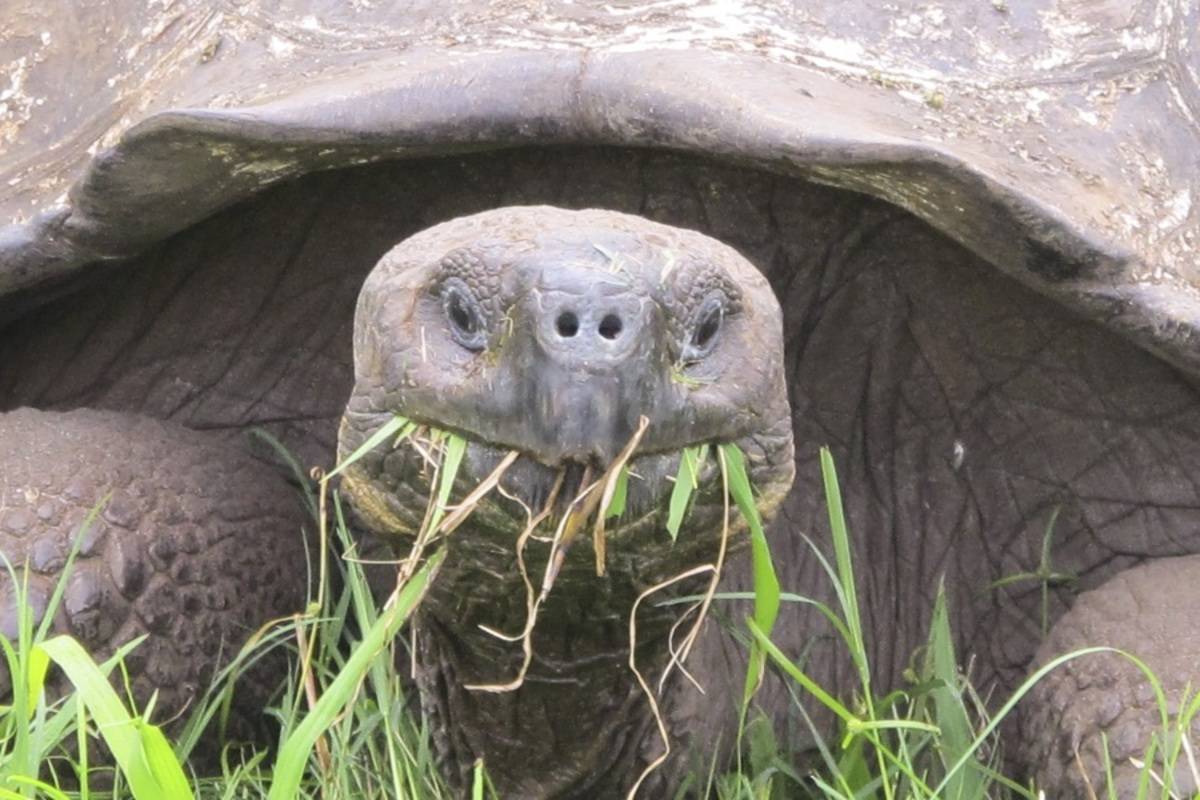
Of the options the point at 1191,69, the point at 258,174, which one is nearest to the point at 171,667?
the point at 258,174

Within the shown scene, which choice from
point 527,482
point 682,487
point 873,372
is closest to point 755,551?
point 682,487

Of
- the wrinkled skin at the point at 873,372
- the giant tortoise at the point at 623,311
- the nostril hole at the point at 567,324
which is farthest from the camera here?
the wrinkled skin at the point at 873,372

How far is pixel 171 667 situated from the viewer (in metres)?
2.63

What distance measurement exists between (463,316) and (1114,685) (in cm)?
101

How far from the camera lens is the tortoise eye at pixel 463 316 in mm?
2006

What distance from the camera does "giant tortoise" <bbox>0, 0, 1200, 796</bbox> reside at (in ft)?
6.93

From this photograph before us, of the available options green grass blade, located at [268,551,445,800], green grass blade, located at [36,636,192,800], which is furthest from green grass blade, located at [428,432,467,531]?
green grass blade, located at [36,636,192,800]

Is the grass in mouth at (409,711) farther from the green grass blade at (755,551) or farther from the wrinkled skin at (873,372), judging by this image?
the wrinkled skin at (873,372)

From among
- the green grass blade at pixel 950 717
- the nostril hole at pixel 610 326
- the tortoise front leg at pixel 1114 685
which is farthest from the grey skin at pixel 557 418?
the tortoise front leg at pixel 1114 685

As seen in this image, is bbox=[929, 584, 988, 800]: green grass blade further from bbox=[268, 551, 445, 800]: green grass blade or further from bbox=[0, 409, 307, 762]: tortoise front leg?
bbox=[0, 409, 307, 762]: tortoise front leg

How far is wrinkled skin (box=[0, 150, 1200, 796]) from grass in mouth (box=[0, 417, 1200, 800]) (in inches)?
4.7

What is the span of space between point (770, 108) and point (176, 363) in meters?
1.21

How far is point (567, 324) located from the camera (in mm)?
1887

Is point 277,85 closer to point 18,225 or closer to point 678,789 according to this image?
point 18,225
